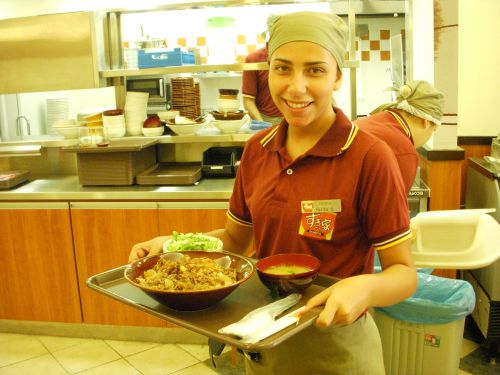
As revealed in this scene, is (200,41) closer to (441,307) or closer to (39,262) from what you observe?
(39,262)

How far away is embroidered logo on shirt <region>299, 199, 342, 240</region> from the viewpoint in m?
1.25

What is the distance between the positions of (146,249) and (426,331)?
1.44 metres

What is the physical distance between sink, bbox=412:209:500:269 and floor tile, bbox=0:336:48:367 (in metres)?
2.37

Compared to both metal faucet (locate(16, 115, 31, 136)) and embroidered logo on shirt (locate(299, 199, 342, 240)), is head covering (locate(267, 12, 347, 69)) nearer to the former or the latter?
embroidered logo on shirt (locate(299, 199, 342, 240))

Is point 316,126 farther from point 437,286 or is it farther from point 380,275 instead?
point 437,286

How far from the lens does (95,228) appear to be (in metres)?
3.20

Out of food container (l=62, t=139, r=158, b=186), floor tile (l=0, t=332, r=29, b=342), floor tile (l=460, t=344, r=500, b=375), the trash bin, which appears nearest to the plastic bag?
the trash bin

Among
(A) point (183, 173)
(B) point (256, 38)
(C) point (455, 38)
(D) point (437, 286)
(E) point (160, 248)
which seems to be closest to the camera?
(E) point (160, 248)

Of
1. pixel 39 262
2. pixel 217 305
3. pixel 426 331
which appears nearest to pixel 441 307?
pixel 426 331

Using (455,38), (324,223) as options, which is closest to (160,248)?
(324,223)

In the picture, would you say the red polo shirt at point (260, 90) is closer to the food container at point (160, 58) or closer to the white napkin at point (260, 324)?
the food container at point (160, 58)

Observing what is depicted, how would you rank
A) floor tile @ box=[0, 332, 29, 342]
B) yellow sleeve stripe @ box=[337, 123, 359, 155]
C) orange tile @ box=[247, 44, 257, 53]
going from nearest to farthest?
1. yellow sleeve stripe @ box=[337, 123, 359, 155]
2. floor tile @ box=[0, 332, 29, 342]
3. orange tile @ box=[247, 44, 257, 53]

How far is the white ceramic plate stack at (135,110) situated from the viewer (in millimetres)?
3516

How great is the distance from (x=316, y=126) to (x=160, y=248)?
576mm
